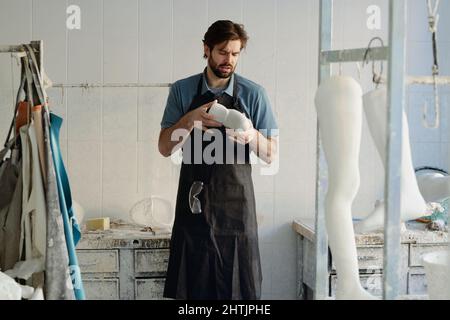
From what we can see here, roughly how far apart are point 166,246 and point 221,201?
48cm

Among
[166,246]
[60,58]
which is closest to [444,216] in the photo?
[166,246]

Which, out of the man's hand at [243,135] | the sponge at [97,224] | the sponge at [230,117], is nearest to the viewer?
the sponge at [230,117]

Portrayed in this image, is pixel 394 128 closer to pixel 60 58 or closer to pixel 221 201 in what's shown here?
pixel 221 201

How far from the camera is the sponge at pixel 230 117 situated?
254 cm

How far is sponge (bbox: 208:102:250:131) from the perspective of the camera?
254cm

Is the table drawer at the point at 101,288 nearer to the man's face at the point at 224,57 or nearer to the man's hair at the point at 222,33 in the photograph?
the man's face at the point at 224,57

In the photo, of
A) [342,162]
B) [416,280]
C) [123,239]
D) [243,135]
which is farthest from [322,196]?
[416,280]

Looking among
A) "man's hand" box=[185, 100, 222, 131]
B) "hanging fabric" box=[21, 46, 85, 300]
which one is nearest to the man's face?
"man's hand" box=[185, 100, 222, 131]

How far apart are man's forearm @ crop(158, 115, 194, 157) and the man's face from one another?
0.30 m

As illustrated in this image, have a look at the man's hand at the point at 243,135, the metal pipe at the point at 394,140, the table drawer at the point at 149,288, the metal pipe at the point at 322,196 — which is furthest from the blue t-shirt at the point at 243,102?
the metal pipe at the point at 394,140

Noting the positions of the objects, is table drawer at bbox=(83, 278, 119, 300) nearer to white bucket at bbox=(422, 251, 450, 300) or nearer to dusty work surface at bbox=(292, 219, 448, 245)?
dusty work surface at bbox=(292, 219, 448, 245)

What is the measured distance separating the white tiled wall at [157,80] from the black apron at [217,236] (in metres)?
0.69

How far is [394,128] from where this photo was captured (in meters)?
1.25

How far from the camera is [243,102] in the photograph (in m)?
3.03
